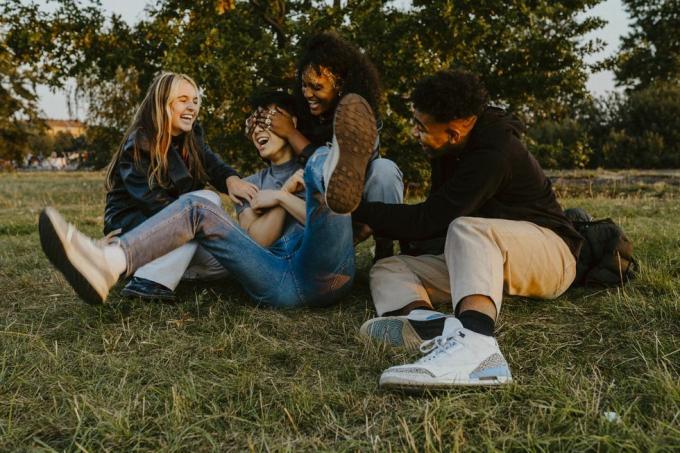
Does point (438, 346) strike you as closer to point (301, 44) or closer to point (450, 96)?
point (450, 96)

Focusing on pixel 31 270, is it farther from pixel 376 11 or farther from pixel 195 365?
pixel 376 11

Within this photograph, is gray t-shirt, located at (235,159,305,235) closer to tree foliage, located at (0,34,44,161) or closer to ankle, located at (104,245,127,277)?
ankle, located at (104,245,127,277)

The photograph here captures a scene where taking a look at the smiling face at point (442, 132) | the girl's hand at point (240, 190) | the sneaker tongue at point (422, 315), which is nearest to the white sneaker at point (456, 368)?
the sneaker tongue at point (422, 315)

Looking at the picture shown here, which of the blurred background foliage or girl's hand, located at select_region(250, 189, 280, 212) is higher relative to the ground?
the blurred background foliage

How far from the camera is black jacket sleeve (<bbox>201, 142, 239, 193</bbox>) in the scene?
367 centimetres

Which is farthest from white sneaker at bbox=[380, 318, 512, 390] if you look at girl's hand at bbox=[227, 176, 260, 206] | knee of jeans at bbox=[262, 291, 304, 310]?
girl's hand at bbox=[227, 176, 260, 206]

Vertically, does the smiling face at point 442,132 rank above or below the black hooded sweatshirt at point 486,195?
above

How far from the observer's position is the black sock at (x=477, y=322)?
2.17 metres

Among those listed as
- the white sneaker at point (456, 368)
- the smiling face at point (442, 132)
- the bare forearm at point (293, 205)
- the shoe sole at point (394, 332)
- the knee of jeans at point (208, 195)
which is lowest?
the shoe sole at point (394, 332)

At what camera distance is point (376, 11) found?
28.9ft

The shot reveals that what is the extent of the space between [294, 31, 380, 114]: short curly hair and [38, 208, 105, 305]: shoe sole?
1881mm

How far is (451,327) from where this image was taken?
222 centimetres

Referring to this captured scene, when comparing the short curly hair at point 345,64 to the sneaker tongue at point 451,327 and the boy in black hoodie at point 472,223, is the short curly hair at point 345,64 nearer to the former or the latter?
the boy in black hoodie at point 472,223

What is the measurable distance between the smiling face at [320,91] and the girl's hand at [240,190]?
0.64 metres
